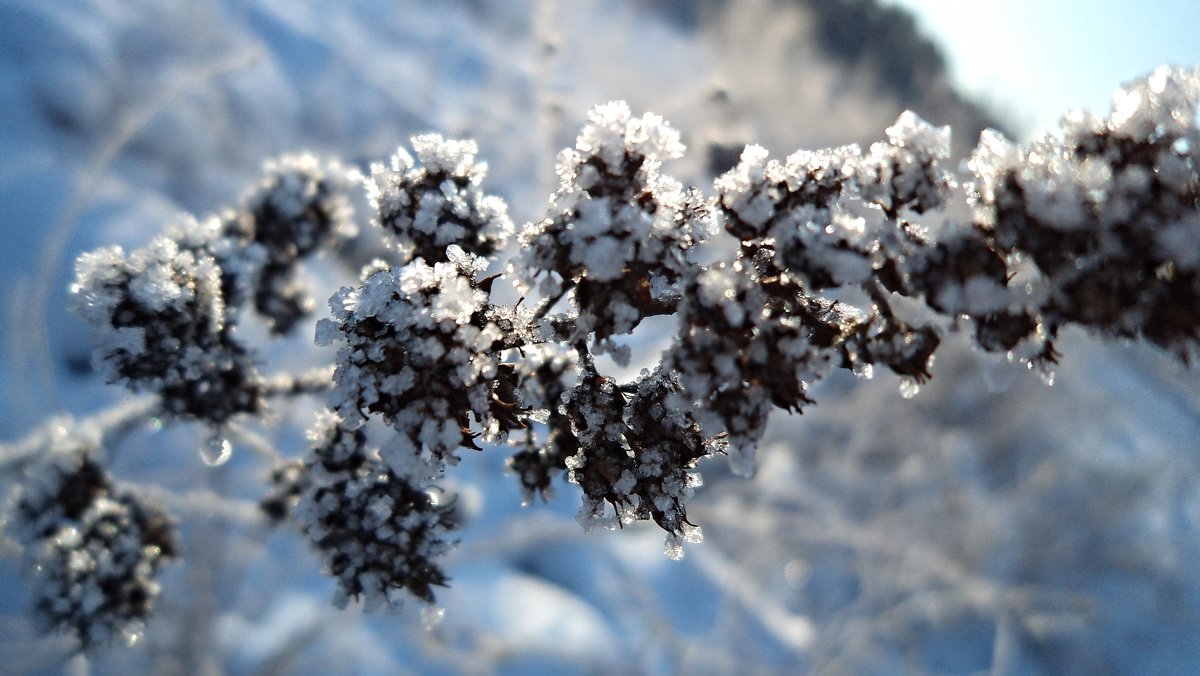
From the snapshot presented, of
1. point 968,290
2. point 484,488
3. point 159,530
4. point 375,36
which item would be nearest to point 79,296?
point 159,530

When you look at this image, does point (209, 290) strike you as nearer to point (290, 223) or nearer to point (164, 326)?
point (164, 326)

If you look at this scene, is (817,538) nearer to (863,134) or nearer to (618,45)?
(863,134)

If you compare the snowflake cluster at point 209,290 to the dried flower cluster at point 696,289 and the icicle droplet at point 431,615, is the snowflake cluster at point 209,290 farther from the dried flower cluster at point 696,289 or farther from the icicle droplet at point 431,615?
the icicle droplet at point 431,615

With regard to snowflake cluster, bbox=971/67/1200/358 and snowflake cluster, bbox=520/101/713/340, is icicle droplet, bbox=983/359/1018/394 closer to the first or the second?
snowflake cluster, bbox=971/67/1200/358

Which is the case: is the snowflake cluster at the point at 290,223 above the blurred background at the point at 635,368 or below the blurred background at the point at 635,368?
below

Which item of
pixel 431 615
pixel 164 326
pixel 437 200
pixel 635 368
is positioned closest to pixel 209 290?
pixel 164 326

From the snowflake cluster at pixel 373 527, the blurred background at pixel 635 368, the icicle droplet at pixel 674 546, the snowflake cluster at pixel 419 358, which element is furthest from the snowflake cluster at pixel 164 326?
the blurred background at pixel 635 368
